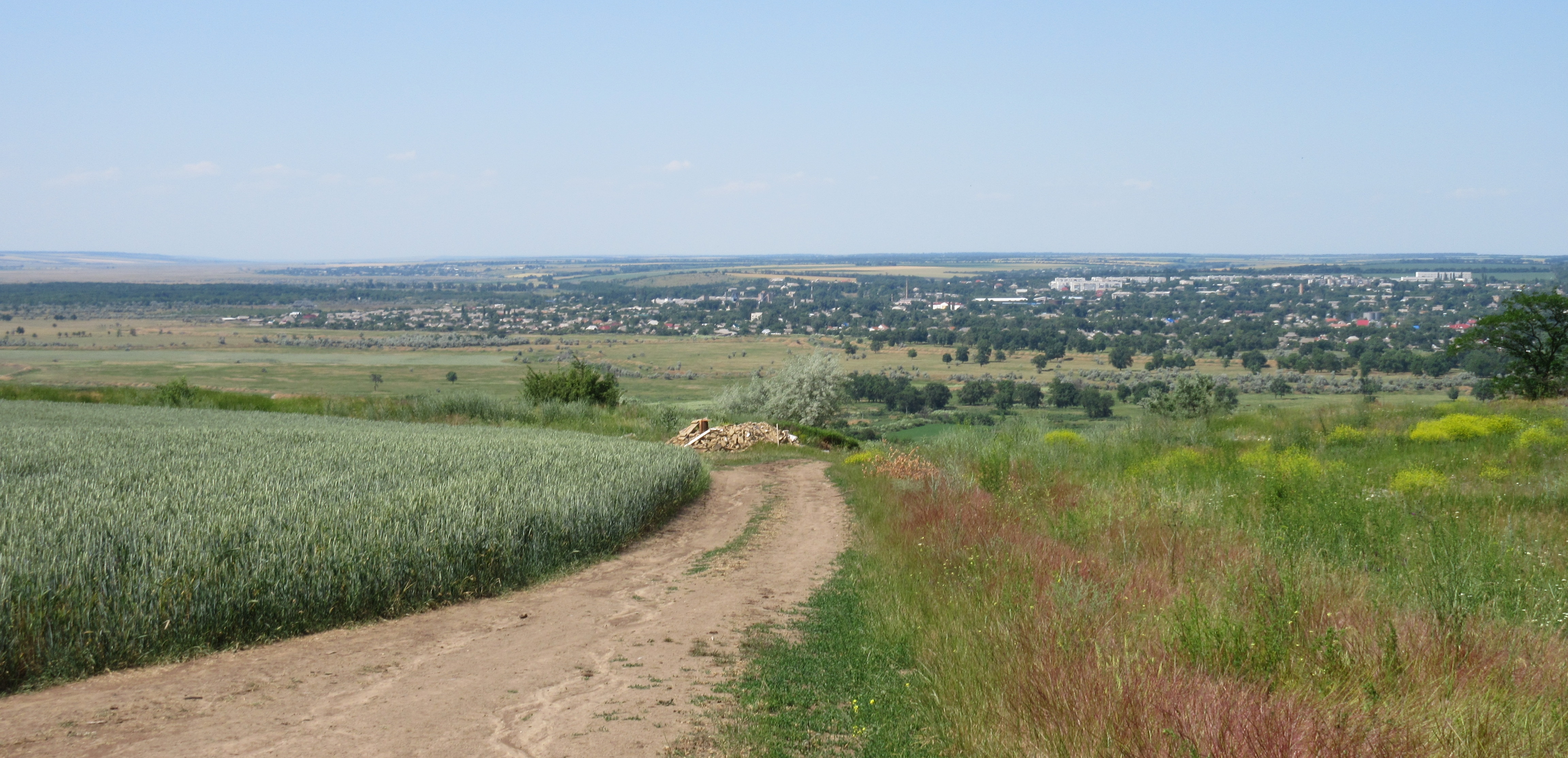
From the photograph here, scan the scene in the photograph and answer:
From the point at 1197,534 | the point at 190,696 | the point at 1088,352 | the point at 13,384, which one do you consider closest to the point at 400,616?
the point at 190,696

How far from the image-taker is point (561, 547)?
40.6 feet

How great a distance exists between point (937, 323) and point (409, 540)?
131m

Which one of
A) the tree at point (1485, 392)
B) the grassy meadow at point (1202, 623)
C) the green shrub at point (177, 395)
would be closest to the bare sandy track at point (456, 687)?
the grassy meadow at point (1202, 623)

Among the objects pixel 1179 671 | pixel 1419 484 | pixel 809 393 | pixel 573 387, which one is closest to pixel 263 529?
pixel 1179 671

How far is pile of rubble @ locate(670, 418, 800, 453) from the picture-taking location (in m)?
27.4

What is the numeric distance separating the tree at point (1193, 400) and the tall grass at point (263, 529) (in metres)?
21.5

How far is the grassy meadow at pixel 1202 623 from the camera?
16.1ft

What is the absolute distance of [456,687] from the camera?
7.21 metres

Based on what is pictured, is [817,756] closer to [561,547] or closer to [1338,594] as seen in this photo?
[1338,594]

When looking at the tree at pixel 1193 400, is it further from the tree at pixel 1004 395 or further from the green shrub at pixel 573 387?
the green shrub at pixel 573 387

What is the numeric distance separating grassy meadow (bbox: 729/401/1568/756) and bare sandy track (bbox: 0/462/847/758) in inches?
32.9

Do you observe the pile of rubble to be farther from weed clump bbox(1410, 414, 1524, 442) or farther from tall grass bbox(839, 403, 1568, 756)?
weed clump bbox(1410, 414, 1524, 442)

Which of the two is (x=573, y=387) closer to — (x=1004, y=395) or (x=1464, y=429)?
(x=1464, y=429)

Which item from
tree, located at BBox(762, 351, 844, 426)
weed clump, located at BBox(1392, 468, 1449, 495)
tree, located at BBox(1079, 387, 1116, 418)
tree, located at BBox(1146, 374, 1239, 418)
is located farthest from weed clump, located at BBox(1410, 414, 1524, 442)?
tree, located at BBox(1079, 387, 1116, 418)
